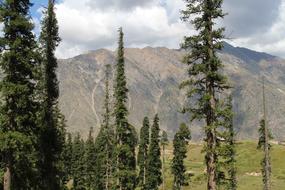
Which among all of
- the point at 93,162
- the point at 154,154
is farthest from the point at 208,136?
the point at 93,162

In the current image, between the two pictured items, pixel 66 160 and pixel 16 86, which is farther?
pixel 66 160

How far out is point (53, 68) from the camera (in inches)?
1674

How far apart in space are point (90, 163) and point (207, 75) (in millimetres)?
82365

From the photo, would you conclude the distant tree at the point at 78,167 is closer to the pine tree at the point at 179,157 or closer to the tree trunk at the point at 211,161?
the pine tree at the point at 179,157

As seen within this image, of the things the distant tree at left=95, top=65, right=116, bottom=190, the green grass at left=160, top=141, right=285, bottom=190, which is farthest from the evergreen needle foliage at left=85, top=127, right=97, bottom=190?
the green grass at left=160, top=141, right=285, bottom=190

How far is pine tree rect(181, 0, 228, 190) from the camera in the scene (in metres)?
29.9

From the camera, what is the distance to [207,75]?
3000 cm

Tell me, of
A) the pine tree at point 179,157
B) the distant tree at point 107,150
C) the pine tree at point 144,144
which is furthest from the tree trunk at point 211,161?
the pine tree at point 144,144

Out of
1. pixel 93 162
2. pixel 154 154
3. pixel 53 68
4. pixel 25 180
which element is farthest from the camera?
pixel 93 162

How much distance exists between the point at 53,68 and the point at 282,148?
488 ft

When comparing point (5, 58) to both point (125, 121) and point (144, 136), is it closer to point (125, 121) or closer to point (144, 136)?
point (125, 121)

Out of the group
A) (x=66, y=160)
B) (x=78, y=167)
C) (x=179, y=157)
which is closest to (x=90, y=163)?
(x=78, y=167)

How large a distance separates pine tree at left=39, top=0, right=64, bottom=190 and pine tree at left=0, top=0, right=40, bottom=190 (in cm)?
775

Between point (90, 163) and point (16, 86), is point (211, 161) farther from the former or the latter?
point (90, 163)
